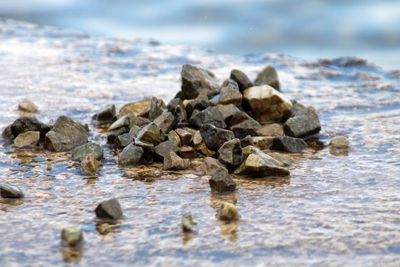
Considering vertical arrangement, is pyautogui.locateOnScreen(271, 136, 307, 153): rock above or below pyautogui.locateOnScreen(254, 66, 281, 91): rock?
below

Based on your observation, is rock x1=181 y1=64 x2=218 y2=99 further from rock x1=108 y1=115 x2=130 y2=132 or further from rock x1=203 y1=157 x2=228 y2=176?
rock x1=203 y1=157 x2=228 y2=176

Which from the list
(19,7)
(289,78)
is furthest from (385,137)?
(19,7)

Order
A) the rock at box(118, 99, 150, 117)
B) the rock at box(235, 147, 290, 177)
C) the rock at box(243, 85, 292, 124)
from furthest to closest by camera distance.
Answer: the rock at box(118, 99, 150, 117)
the rock at box(243, 85, 292, 124)
the rock at box(235, 147, 290, 177)

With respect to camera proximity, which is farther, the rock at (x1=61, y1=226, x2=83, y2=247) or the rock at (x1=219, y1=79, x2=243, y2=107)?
the rock at (x1=219, y1=79, x2=243, y2=107)

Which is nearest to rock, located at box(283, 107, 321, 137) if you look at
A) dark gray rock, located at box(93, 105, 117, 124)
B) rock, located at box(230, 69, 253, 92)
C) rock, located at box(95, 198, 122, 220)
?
rock, located at box(230, 69, 253, 92)

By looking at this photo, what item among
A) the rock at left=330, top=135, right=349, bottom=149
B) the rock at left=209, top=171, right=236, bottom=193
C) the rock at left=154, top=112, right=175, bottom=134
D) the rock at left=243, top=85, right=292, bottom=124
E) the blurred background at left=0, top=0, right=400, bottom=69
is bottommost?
the rock at left=209, top=171, right=236, bottom=193

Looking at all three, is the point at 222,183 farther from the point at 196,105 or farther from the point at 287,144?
the point at 196,105

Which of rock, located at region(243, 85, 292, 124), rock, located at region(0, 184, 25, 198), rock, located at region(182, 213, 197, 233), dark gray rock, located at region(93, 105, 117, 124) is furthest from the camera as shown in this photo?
dark gray rock, located at region(93, 105, 117, 124)

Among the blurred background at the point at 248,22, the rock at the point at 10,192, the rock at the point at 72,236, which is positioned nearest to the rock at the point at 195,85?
the rock at the point at 10,192
